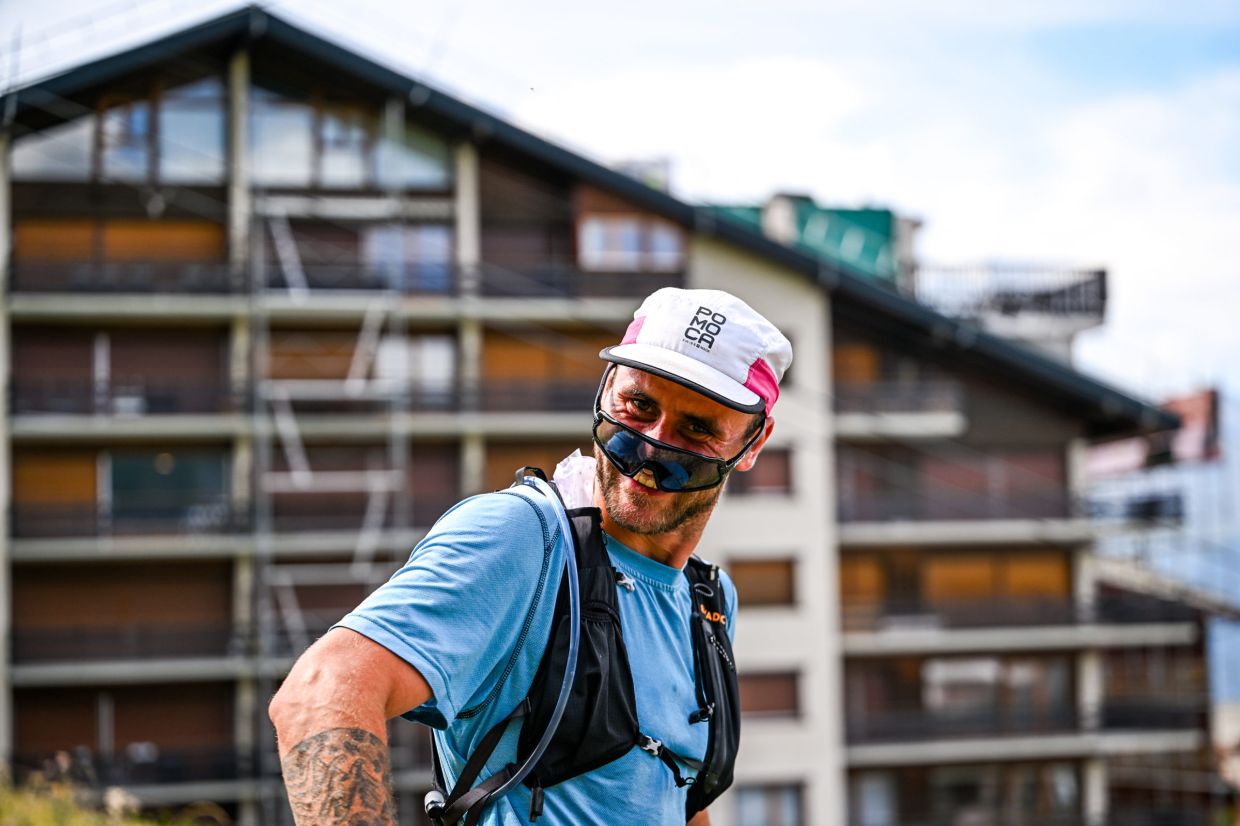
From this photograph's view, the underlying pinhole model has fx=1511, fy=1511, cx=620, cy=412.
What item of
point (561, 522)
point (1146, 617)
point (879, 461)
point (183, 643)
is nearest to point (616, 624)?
point (561, 522)

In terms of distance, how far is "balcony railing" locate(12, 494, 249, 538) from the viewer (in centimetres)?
3288

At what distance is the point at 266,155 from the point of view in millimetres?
34125

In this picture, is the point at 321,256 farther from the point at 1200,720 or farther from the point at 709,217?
the point at 1200,720

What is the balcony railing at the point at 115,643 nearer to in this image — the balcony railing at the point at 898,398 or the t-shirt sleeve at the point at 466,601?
the balcony railing at the point at 898,398

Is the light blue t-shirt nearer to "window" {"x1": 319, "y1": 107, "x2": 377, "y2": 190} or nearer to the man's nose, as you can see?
the man's nose

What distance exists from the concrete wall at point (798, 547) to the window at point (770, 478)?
0.18 meters

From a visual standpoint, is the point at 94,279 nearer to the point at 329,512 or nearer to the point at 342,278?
the point at 342,278

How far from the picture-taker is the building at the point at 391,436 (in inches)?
1308

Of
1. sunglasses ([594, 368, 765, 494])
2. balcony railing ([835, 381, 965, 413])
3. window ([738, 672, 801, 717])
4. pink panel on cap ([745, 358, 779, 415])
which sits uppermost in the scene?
balcony railing ([835, 381, 965, 413])

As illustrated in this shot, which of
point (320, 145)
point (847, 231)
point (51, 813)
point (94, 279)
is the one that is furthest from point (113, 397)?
point (51, 813)

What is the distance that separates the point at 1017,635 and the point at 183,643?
1979 cm

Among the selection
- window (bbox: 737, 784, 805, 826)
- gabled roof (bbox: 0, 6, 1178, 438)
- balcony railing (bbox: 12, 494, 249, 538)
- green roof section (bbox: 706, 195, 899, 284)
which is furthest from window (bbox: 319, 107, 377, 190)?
window (bbox: 737, 784, 805, 826)

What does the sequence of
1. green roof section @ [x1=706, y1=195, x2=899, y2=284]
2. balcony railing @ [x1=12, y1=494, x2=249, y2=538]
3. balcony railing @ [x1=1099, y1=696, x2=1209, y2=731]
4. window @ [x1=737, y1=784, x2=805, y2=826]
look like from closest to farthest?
balcony railing @ [x1=12, y1=494, x2=249, y2=538] < window @ [x1=737, y1=784, x2=805, y2=826] < balcony railing @ [x1=1099, y1=696, x2=1209, y2=731] < green roof section @ [x1=706, y1=195, x2=899, y2=284]

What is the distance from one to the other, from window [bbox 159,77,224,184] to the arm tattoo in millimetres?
33687
